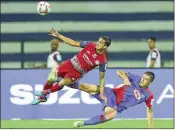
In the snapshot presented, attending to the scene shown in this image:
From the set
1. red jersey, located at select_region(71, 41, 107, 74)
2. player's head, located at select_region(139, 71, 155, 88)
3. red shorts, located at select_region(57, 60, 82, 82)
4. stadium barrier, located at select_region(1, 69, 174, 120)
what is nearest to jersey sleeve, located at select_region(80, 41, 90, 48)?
red jersey, located at select_region(71, 41, 107, 74)

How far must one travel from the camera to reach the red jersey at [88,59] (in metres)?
17.8

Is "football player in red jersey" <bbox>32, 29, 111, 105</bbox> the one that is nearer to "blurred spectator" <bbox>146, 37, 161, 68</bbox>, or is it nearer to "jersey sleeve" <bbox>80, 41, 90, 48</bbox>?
"jersey sleeve" <bbox>80, 41, 90, 48</bbox>

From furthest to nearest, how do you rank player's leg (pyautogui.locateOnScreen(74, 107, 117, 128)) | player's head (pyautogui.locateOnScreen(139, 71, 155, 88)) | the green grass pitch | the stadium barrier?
the stadium barrier, the green grass pitch, player's head (pyautogui.locateOnScreen(139, 71, 155, 88)), player's leg (pyautogui.locateOnScreen(74, 107, 117, 128))

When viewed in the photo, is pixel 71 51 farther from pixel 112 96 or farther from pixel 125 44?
pixel 112 96

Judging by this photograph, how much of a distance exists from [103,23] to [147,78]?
26.3ft

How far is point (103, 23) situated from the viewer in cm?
2519

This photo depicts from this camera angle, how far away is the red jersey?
1781 centimetres

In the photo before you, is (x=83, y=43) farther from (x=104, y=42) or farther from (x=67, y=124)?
Answer: (x=67, y=124)

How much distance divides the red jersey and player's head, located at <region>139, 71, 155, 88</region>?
0.86m

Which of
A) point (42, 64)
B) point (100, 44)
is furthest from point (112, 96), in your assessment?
point (42, 64)

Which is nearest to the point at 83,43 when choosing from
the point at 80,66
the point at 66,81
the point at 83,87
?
the point at 80,66

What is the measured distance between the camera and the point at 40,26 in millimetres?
25141

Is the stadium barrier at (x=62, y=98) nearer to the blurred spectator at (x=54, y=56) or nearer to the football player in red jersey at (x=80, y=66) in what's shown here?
the blurred spectator at (x=54, y=56)

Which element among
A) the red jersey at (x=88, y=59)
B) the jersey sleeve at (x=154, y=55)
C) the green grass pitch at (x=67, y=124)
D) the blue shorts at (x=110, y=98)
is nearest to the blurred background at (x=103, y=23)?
the jersey sleeve at (x=154, y=55)
